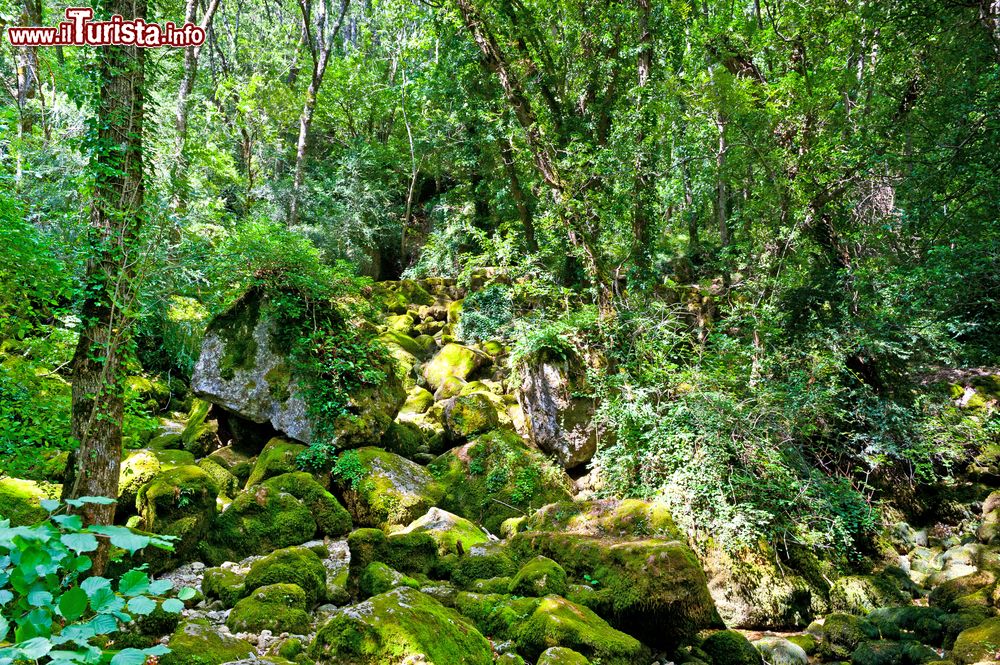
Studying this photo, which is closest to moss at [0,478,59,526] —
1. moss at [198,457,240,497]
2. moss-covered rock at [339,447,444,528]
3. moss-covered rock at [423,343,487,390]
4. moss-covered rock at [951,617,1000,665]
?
moss at [198,457,240,497]

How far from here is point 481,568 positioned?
18.5 ft

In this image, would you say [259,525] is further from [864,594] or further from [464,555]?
→ [864,594]

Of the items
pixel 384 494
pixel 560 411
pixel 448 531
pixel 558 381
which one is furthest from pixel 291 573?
pixel 558 381

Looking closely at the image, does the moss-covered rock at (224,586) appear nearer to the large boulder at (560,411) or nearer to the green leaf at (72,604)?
the green leaf at (72,604)

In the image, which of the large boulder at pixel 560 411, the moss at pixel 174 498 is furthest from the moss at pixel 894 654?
the moss at pixel 174 498

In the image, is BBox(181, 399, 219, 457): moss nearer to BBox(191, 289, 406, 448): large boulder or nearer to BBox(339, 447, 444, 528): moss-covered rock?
BBox(191, 289, 406, 448): large boulder

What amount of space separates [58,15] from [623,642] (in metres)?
17.9

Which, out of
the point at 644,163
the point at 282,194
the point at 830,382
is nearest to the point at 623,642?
the point at 830,382

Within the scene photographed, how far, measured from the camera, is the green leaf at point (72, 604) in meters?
1.19

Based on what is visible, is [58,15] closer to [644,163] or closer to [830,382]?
[644,163]

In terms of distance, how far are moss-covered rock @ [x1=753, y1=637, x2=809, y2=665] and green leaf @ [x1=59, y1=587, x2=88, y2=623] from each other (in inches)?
244

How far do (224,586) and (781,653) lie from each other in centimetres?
560

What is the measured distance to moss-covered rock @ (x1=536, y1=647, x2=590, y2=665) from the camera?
3.80 metres

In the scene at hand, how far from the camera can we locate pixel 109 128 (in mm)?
4723
